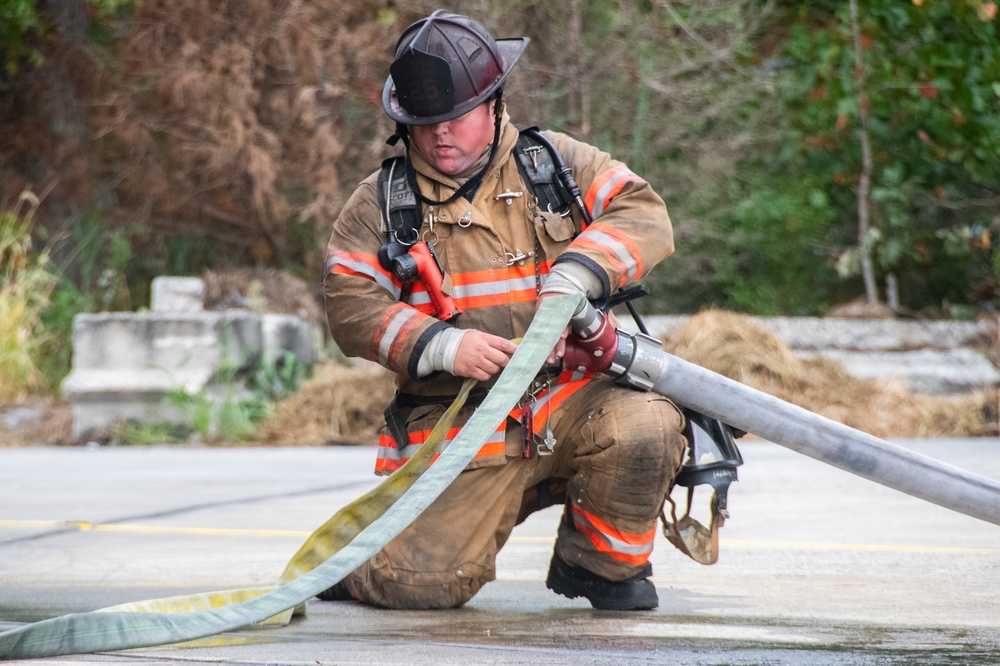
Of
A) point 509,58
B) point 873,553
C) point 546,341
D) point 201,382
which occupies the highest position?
point 509,58

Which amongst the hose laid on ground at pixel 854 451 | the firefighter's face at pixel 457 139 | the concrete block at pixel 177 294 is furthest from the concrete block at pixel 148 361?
the hose laid on ground at pixel 854 451

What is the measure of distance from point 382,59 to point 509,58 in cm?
639

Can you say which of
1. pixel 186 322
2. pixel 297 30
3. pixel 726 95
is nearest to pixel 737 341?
pixel 726 95

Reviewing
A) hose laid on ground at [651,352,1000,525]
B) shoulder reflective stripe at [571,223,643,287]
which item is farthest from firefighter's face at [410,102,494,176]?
hose laid on ground at [651,352,1000,525]

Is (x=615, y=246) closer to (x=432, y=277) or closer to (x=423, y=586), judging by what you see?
(x=432, y=277)

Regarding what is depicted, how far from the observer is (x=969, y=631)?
2.48m

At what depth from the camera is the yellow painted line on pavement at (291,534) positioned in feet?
11.8

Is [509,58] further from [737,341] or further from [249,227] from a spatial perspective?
[249,227]

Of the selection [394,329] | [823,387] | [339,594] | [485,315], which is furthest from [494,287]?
[823,387]

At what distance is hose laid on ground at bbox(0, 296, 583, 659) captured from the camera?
2.17 meters

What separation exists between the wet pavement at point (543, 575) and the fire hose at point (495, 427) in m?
0.06

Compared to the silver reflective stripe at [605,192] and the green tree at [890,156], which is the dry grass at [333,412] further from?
the silver reflective stripe at [605,192]

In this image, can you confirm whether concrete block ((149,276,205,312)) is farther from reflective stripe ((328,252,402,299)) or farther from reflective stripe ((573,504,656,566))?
reflective stripe ((573,504,656,566))

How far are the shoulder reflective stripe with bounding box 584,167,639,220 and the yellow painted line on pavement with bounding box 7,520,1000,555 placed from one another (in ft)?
Result: 4.49
